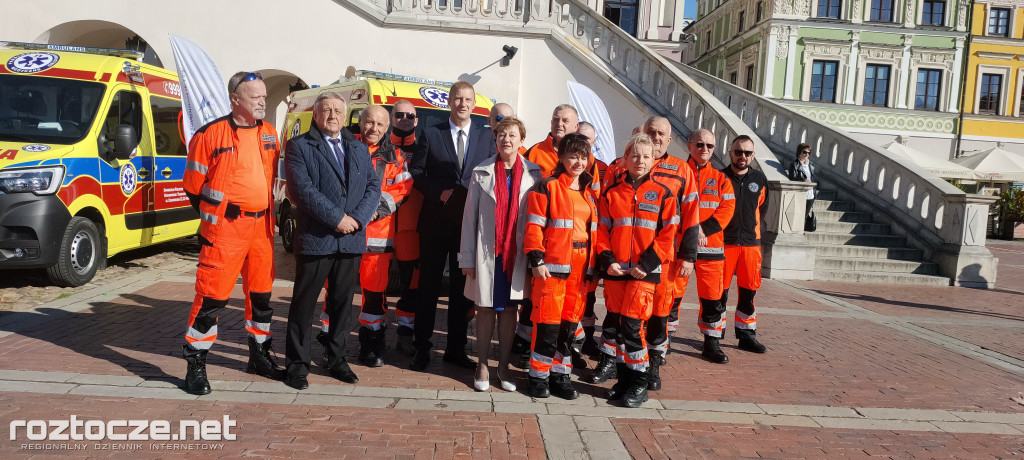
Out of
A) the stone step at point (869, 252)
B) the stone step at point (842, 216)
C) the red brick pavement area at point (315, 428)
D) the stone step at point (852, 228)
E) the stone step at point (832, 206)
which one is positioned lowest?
the red brick pavement area at point (315, 428)

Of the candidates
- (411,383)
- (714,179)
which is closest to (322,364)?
(411,383)

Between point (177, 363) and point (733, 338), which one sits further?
point (733, 338)

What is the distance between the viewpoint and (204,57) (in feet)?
28.6

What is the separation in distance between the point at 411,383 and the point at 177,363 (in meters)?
1.74

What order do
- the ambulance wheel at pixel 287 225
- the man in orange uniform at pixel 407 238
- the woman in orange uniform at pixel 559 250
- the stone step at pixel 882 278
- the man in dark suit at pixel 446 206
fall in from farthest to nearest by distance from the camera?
the stone step at pixel 882 278 → the ambulance wheel at pixel 287 225 → the man in orange uniform at pixel 407 238 → the man in dark suit at pixel 446 206 → the woman in orange uniform at pixel 559 250

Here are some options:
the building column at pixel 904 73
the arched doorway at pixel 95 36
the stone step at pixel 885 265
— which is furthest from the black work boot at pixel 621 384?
the building column at pixel 904 73

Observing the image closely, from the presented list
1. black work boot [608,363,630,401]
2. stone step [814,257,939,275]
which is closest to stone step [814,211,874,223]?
stone step [814,257,939,275]

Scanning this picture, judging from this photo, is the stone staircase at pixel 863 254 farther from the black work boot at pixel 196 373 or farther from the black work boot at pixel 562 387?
the black work boot at pixel 196 373

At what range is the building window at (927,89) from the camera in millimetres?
34250

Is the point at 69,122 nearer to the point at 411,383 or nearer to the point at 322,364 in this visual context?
the point at 322,364

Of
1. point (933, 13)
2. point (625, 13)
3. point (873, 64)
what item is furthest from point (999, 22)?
point (625, 13)

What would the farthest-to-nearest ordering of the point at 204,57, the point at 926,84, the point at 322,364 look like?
the point at 926,84
the point at 204,57
the point at 322,364

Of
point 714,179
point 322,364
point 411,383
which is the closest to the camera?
point 411,383

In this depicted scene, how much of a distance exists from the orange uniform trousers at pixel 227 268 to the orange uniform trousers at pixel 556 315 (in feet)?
5.95
